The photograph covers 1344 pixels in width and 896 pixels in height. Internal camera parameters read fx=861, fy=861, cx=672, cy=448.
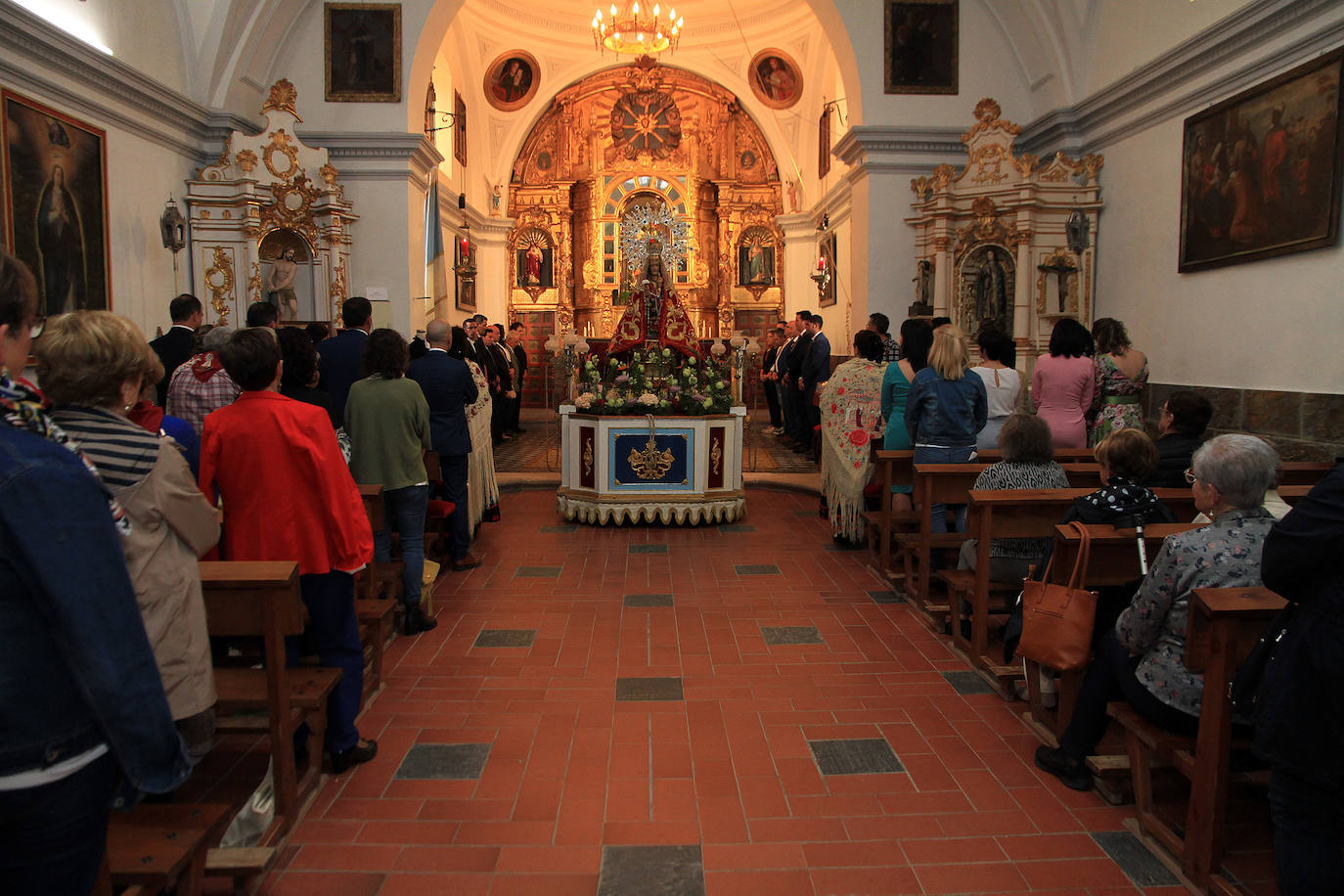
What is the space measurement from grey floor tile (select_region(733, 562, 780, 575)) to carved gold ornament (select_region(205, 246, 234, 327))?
23.7 feet

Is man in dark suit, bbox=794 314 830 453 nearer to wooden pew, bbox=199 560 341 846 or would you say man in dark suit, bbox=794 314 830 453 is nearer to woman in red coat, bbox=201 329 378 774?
woman in red coat, bbox=201 329 378 774

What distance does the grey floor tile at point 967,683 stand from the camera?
4051mm

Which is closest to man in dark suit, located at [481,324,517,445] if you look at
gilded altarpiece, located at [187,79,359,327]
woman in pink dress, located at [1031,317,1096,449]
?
gilded altarpiece, located at [187,79,359,327]

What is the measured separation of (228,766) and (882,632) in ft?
10.8

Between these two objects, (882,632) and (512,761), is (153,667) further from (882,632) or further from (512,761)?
(882,632)

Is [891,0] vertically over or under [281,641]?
over

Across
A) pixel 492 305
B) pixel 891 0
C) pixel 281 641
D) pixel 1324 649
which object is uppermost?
pixel 891 0

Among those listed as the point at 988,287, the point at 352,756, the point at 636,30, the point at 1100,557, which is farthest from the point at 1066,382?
the point at 636,30

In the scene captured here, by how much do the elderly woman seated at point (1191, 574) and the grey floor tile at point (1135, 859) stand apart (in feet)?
1.31

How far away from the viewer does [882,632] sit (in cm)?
487

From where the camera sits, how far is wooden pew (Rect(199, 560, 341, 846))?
8.69 feet

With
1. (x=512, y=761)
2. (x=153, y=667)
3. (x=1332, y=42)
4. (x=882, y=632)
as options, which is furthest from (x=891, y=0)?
(x=153, y=667)

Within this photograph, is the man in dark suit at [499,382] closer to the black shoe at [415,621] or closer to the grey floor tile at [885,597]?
the black shoe at [415,621]

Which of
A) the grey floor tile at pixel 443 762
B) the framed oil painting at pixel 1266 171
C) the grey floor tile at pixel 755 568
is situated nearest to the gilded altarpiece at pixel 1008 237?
the framed oil painting at pixel 1266 171
